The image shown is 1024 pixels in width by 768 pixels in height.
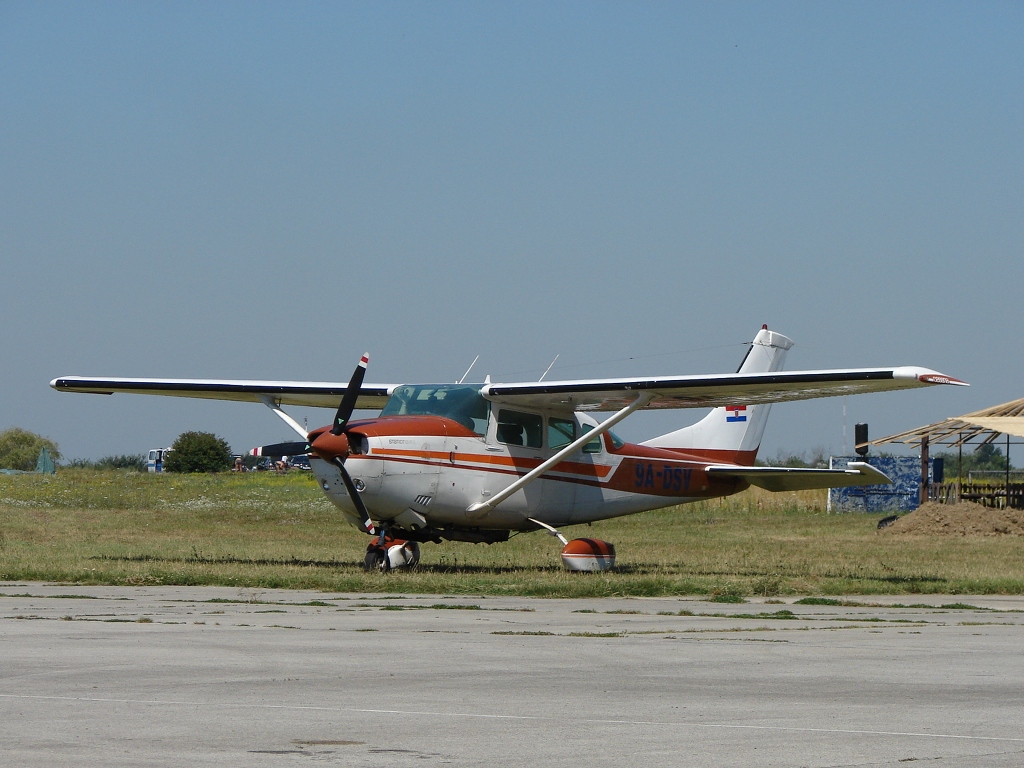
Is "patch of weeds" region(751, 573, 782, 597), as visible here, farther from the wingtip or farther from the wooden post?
the wooden post

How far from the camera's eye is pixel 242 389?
21.3 m

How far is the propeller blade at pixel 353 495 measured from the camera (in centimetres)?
1689

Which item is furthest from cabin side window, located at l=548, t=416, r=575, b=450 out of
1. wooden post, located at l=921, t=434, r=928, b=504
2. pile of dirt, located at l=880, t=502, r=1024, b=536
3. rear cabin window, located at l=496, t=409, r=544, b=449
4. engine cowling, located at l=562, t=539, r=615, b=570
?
wooden post, located at l=921, t=434, r=928, b=504

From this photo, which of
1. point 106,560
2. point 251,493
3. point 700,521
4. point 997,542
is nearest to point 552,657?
point 106,560

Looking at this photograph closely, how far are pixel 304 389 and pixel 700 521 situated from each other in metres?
18.1

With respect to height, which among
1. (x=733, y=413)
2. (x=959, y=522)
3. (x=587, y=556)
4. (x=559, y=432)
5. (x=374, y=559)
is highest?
(x=733, y=413)

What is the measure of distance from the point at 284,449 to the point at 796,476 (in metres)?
8.98

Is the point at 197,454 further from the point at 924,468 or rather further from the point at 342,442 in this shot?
the point at 342,442

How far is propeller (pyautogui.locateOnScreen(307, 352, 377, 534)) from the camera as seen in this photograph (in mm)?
16719

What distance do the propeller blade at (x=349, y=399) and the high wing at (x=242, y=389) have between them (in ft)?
11.1

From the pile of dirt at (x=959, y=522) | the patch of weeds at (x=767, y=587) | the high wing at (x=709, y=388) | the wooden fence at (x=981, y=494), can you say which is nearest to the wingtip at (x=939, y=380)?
the high wing at (x=709, y=388)

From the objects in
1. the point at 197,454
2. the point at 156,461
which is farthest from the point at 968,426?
the point at 156,461

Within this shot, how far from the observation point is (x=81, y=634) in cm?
970

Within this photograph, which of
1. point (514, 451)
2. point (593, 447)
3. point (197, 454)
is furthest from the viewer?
point (197, 454)
